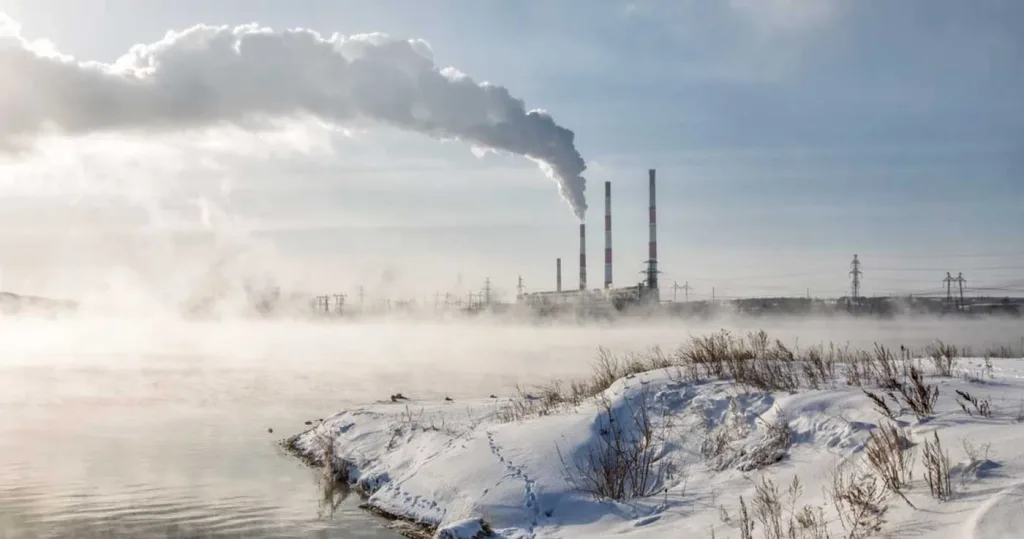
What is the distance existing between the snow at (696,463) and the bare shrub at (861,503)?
11cm

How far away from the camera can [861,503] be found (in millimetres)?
8547

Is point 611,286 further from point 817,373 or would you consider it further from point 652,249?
point 817,373

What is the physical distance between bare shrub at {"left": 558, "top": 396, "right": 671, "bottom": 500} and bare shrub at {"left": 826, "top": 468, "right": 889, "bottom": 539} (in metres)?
3.14

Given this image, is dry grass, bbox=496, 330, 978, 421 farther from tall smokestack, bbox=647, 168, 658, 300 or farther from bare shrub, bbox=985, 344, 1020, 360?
tall smokestack, bbox=647, 168, 658, 300

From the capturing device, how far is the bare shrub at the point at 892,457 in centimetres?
893

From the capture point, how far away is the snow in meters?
8.52

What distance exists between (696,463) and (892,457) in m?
3.74

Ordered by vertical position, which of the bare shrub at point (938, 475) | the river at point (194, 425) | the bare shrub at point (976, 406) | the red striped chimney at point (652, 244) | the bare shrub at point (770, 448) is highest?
the red striped chimney at point (652, 244)

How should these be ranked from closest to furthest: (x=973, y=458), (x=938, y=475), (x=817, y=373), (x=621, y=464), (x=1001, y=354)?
1. (x=938, y=475)
2. (x=973, y=458)
3. (x=621, y=464)
4. (x=817, y=373)
5. (x=1001, y=354)

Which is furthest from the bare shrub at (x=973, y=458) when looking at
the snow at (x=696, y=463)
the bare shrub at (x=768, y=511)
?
the bare shrub at (x=768, y=511)

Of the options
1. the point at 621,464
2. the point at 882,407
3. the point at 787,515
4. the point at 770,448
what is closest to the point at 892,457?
the point at 787,515

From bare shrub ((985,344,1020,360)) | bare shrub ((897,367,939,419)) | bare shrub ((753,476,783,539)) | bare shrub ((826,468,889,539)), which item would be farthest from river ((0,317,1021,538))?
bare shrub ((985,344,1020,360))

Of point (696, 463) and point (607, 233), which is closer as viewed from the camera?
point (696, 463)

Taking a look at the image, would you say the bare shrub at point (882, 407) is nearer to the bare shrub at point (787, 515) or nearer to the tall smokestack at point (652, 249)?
the bare shrub at point (787, 515)
